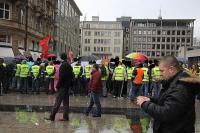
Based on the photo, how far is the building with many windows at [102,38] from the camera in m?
152

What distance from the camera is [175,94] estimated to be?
14.8 feet

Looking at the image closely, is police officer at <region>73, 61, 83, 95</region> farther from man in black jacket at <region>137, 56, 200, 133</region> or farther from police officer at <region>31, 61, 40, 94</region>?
man in black jacket at <region>137, 56, 200, 133</region>

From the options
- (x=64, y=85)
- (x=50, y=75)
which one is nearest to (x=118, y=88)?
(x=50, y=75)

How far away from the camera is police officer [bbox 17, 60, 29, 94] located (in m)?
20.7

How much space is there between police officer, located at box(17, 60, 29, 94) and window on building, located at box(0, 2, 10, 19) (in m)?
25.9

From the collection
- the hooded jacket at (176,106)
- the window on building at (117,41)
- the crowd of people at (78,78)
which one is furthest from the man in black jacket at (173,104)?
the window on building at (117,41)

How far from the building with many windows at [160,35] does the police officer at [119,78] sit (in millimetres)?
136094

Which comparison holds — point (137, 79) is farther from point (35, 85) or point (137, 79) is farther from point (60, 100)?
point (60, 100)

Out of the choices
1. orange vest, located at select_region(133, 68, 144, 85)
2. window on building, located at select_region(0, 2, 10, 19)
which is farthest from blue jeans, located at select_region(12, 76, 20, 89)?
window on building, located at select_region(0, 2, 10, 19)

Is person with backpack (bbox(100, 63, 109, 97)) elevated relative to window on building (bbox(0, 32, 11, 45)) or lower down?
lower down

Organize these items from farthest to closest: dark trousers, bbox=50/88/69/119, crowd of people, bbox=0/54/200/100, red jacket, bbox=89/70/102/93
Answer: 1. crowd of people, bbox=0/54/200/100
2. red jacket, bbox=89/70/102/93
3. dark trousers, bbox=50/88/69/119

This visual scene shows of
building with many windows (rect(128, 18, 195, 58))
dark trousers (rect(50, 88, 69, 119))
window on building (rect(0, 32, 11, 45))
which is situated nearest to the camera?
dark trousers (rect(50, 88, 69, 119))

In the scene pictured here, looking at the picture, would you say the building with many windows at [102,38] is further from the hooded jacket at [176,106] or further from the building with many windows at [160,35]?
the hooded jacket at [176,106]

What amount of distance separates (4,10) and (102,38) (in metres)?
108
